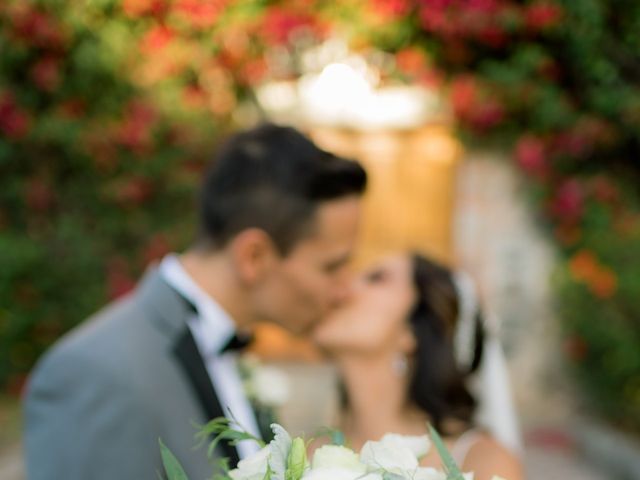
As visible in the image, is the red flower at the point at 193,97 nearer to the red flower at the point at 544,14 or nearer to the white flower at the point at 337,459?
the red flower at the point at 544,14

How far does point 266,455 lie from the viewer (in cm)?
105

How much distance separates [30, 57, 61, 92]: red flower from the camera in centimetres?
636

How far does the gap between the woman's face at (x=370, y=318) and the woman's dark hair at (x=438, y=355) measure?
0.05 metres

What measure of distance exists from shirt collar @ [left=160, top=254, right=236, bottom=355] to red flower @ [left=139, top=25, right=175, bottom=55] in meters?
4.86

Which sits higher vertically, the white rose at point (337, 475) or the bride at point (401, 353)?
the white rose at point (337, 475)

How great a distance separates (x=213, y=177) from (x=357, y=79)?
5560 mm

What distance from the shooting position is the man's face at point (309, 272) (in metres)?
2.19

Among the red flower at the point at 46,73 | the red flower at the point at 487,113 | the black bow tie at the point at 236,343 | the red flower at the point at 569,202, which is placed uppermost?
the black bow tie at the point at 236,343

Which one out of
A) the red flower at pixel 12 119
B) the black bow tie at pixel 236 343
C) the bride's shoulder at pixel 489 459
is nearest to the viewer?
the black bow tie at pixel 236 343

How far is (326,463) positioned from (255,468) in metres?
0.09

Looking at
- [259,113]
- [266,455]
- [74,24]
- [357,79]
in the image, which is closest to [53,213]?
[74,24]

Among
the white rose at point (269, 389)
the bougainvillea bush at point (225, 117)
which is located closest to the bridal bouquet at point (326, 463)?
the white rose at point (269, 389)

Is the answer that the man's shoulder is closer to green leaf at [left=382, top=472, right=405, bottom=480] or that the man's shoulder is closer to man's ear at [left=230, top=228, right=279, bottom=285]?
man's ear at [left=230, top=228, right=279, bottom=285]

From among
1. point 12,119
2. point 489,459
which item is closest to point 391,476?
point 489,459
